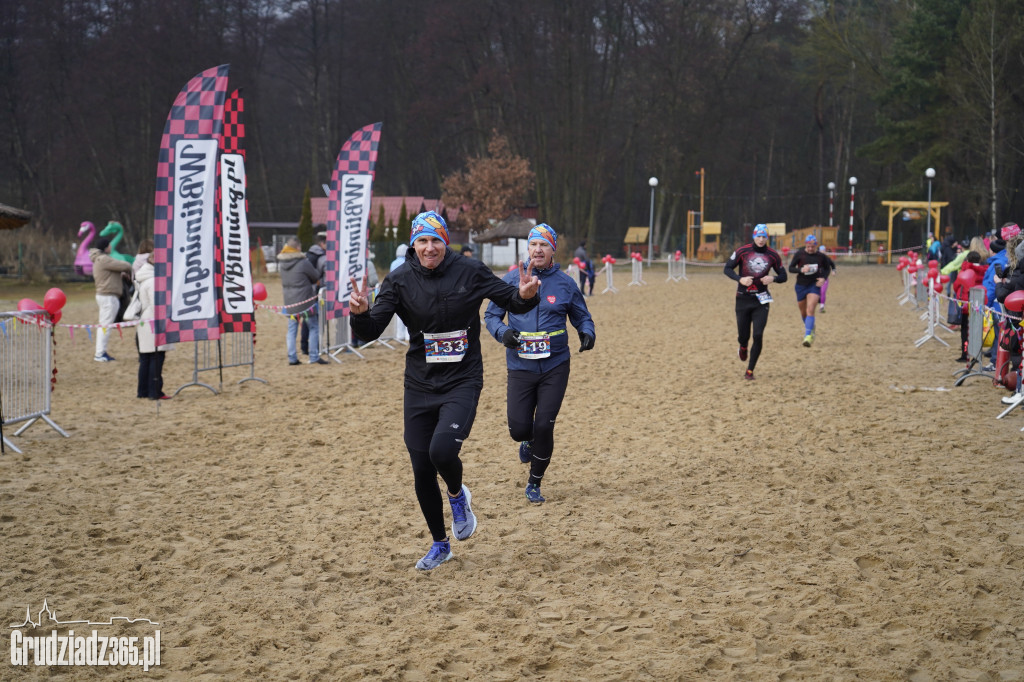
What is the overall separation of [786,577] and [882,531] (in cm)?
119

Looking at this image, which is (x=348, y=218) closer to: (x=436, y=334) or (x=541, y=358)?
(x=541, y=358)

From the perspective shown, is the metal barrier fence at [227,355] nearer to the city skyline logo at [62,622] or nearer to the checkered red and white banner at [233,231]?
the checkered red and white banner at [233,231]

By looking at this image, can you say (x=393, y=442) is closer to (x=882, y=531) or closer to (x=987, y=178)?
(x=882, y=531)

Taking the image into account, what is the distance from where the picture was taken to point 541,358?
705 centimetres

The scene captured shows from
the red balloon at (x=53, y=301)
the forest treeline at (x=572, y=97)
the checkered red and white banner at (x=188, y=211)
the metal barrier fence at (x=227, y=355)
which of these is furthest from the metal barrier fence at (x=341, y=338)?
the forest treeline at (x=572, y=97)

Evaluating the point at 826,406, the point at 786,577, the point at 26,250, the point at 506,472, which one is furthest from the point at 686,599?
the point at 26,250

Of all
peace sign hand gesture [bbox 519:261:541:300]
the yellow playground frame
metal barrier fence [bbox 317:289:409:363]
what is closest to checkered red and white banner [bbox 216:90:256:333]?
metal barrier fence [bbox 317:289:409:363]

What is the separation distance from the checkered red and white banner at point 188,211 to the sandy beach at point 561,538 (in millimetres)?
1212

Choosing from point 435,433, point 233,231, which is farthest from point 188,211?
point 435,433

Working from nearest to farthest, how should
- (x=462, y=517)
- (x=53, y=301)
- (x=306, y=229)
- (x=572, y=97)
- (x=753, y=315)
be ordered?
1. (x=462, y=517)
2. (x=53, y=301)
3. (x=753, y=315)
4. (x=306, y=229)
5. (x=572, y=97)

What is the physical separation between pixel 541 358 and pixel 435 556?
6.15 feet

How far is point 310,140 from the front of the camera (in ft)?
231

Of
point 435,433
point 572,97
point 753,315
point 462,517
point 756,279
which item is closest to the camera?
point 435,433

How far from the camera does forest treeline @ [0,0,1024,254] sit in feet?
163
